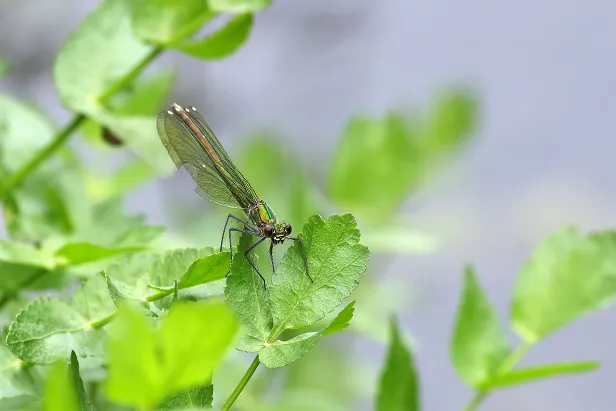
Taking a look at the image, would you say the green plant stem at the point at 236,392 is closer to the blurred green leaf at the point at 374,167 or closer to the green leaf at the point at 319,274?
the green leaf at the point at 319,274

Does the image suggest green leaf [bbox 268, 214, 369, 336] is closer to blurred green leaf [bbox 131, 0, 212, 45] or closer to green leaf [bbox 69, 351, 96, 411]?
green leaf [bbox 69, 351, 96, 411]

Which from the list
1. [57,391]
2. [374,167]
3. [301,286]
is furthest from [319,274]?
[374,167]

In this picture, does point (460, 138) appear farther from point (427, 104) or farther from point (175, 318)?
point (175, 318)

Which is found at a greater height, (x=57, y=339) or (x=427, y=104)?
(x=427, y=104)

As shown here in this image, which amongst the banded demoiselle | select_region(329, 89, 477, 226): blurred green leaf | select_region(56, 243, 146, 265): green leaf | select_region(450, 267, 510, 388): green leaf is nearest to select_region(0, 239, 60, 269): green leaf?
select_region(56, 243, 146, 265): green leaf

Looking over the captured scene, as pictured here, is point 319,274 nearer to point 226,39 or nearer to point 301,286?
point 301,286

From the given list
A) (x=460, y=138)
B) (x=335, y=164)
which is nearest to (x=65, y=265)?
(x=335, y=164)

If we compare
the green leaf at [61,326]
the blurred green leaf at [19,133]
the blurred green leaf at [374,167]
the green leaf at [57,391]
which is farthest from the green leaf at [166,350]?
the blurred green leaf at [374,167]
